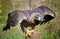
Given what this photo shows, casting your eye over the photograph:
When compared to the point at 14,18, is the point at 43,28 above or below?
below

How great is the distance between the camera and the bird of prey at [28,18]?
198cm

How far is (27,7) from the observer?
213 cm

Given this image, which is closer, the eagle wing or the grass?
the eagle wing

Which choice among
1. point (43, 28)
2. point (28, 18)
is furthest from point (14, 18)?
point (43, 28)

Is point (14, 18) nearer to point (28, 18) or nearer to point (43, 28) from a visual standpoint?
point (28, 18)

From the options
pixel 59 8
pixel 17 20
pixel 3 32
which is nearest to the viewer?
pixel 17 20

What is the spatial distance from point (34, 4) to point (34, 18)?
0.60 feet

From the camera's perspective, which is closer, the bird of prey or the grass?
the bird of prey

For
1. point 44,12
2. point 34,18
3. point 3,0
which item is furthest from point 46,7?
point 3,0

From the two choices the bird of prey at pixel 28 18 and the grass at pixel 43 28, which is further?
the grass at pixel 43 28

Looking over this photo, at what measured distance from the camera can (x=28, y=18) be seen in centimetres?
201

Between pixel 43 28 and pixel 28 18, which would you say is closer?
pixel 28 18

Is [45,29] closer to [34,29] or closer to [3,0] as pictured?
[34,29]

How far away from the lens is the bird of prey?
1.98 m
